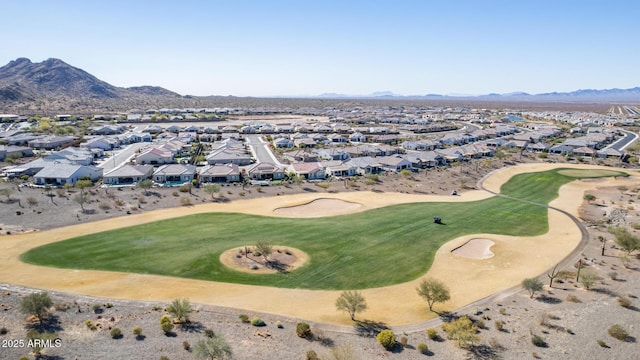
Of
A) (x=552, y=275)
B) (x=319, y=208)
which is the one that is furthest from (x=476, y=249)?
(x=319, y=208)

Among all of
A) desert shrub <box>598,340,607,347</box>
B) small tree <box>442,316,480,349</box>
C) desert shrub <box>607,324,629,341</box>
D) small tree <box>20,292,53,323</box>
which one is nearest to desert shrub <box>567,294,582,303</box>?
desert shrub <box>607,324,629,341</box>

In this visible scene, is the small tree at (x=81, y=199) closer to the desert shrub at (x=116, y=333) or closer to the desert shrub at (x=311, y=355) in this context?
the desert shrub at (x=116, y=333)

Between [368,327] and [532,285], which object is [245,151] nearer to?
[368,327]

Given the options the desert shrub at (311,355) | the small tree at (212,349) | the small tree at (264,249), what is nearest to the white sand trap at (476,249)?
the small tree at (264,249)

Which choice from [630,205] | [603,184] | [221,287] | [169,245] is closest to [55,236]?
[169,245]

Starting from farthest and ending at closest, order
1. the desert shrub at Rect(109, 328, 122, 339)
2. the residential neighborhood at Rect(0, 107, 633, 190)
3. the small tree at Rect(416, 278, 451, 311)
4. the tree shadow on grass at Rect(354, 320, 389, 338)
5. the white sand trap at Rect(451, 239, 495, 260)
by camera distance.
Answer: the residential neighborhood at Rect(0, 107, 633, 190) < the white sand trap at Rect(451, 239, 495, 260) < the small tree at Rect(416, 278, 451, 311) < the tree shadow on grass at Rect(354, 320, 389, 338) < the desert shrub at Rect(109, 328, 122, 339)

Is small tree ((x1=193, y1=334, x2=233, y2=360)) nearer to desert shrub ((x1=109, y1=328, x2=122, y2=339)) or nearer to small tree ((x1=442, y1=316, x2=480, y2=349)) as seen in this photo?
desert shrub ((x1=109, y1=328, x2=122, y2=339))
